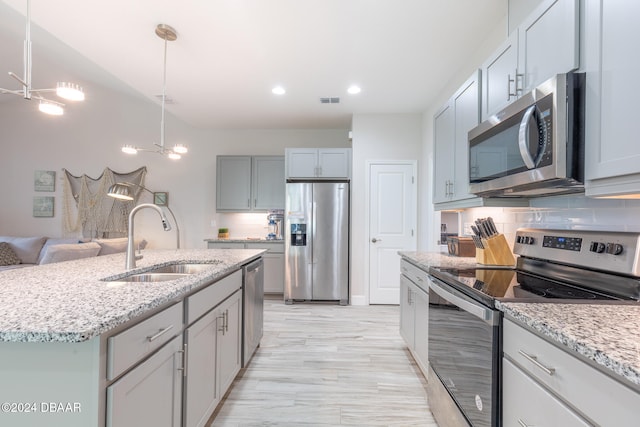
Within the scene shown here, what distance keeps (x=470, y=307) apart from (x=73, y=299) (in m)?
1.56

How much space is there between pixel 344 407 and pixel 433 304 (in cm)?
91

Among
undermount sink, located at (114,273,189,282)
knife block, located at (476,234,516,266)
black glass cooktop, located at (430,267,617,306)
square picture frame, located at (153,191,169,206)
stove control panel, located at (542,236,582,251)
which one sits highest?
square picture frame, located at (153,191,169,206)

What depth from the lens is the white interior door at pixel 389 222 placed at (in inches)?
171

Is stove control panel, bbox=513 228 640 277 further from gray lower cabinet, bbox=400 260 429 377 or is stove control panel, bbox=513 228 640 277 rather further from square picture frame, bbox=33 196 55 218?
square picture frame, bbox=33 196 55 218

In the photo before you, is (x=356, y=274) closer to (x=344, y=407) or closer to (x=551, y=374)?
(x=344, y=407)

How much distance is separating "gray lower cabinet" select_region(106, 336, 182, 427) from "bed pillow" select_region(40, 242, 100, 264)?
318cm

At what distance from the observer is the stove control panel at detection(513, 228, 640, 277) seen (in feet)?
3.84

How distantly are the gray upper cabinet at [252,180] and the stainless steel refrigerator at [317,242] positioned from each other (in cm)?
68

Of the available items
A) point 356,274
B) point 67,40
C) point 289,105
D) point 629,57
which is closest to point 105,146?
point 67,40

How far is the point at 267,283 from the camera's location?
473cm

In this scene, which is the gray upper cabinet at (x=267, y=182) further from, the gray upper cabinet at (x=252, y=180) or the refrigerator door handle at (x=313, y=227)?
the refrigerator door handle at (x=313, y=227)

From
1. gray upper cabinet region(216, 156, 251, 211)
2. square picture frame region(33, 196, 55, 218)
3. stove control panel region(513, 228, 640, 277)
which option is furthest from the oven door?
square picture frame region(33, 196, 55, 218)

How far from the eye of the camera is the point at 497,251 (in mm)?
2002

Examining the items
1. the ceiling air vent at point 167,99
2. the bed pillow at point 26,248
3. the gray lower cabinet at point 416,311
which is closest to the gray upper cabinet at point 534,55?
the gray lower cabinet at point 416,311
